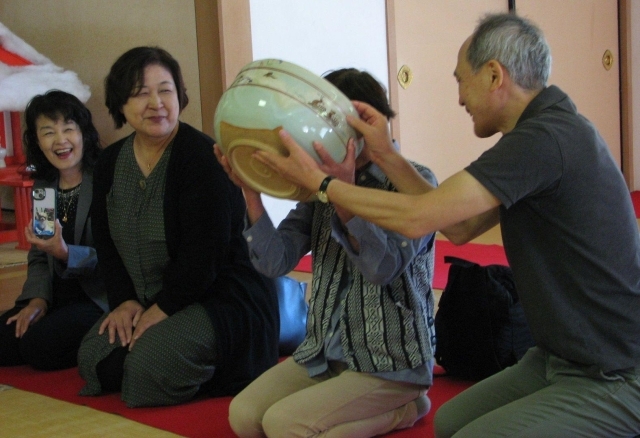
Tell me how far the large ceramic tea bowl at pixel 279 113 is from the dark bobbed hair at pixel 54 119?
1340 mm

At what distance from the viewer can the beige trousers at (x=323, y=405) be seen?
161cm

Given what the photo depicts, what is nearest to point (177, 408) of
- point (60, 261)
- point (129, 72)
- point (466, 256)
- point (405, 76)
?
point (60, 261)

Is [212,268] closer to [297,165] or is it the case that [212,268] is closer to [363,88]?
[363,88]

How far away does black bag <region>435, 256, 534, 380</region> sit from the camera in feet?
6.86

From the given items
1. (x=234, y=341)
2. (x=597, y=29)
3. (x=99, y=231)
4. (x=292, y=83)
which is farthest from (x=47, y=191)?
(x=597, y=29)

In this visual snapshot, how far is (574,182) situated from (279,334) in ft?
4.23

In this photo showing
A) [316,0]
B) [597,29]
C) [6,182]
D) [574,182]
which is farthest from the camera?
[597,29]

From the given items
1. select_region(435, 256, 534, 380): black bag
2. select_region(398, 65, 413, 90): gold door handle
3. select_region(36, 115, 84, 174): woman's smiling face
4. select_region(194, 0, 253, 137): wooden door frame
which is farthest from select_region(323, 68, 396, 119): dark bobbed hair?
select_region(398, 65, 413, 90): gold door handle

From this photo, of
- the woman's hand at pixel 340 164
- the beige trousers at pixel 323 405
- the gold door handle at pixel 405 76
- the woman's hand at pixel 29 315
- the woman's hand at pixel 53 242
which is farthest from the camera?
the gold door handle at pixel 405 76

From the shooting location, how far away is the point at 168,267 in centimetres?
215

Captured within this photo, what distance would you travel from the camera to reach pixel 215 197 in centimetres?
210

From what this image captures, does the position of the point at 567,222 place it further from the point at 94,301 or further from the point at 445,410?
the point at 94,301

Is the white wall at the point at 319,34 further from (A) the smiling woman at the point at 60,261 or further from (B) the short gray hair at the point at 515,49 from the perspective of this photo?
(B) the short gray hair at the point at 515,49

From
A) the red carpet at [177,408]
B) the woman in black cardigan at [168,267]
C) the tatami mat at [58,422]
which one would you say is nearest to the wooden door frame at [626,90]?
the red carpet at [177,408]
